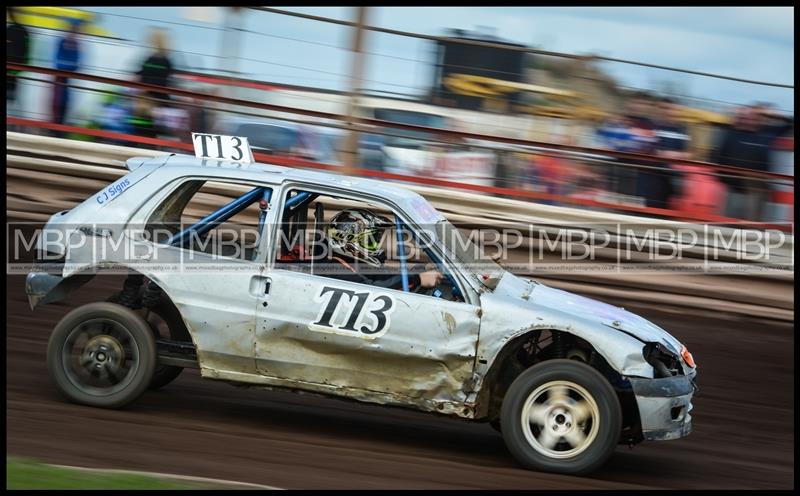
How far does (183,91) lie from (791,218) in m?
6.59

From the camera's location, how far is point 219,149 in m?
6.27

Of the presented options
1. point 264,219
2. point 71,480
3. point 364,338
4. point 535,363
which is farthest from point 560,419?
point 71,480

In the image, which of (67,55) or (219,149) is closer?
(219,149)

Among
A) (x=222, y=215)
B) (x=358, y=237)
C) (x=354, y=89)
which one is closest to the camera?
(x=358, y=237)

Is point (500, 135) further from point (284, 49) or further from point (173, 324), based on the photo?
point (173, 324)

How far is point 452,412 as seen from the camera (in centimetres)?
562

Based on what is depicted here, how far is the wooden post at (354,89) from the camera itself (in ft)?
34.7

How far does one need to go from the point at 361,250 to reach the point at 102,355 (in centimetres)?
169

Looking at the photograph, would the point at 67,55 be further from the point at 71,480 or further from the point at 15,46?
the point at 71,480

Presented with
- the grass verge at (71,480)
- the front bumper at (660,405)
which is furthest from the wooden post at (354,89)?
the grass verge at (71,480)

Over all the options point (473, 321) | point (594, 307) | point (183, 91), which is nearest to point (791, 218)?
point (594, 307)

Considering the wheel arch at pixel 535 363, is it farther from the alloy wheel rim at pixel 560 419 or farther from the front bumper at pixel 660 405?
the alloy wheel rim at pixel 560 419

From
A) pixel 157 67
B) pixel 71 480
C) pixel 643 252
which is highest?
pixel 157 67

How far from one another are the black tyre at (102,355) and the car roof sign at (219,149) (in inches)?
44.4
